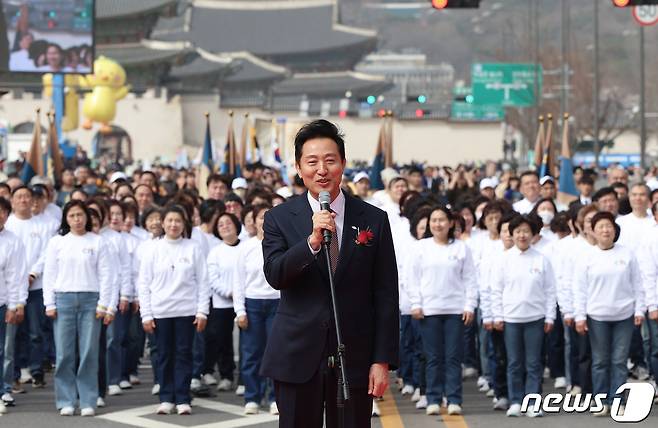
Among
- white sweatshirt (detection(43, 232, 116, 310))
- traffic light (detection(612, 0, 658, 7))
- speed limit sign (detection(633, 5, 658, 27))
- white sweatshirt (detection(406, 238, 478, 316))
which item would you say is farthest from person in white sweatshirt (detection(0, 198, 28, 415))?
speed limit sign (detection(633, 5, 658, 27))

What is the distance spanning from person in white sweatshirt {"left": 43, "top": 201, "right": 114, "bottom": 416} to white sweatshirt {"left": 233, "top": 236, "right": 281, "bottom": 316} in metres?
0.98

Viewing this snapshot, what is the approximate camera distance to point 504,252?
11570 millimetres

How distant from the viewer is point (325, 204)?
583 centimetres

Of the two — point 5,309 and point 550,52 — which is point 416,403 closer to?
point 5,309

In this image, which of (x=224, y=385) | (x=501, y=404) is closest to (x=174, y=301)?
(x=224, y=385)

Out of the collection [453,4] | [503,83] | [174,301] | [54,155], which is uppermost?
[503,83]

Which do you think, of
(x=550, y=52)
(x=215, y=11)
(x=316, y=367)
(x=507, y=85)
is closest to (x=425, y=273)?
(x=316, y=367)

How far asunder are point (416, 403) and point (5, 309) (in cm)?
321

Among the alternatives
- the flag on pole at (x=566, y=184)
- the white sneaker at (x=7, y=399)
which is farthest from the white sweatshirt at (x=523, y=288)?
the flag on pole at (x=566, y=184)

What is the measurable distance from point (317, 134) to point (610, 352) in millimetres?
5700

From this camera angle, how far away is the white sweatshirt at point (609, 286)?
1118cm

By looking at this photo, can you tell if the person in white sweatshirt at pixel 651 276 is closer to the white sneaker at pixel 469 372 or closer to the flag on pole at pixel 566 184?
the white sneaker at pixel 469 372

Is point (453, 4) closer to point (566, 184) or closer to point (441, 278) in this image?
point (566, 184)

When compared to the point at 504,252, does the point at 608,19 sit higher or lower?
higher
